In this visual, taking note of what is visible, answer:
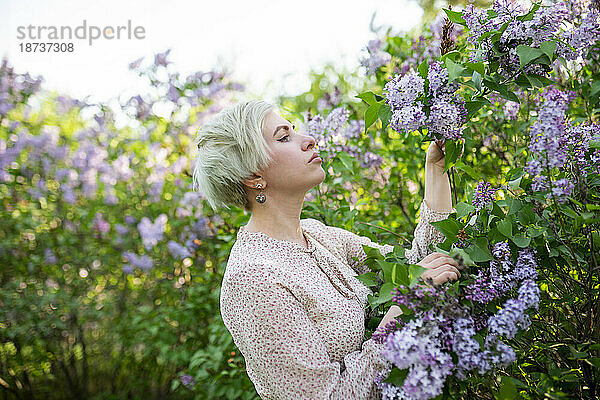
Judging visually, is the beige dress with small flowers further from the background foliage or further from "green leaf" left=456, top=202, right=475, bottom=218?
the background foliage

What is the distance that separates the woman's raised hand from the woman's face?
0.40 m

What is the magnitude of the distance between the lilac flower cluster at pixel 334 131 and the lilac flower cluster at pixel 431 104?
675mm

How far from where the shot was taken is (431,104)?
105 cm

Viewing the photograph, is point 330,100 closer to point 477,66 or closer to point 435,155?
point 435,155

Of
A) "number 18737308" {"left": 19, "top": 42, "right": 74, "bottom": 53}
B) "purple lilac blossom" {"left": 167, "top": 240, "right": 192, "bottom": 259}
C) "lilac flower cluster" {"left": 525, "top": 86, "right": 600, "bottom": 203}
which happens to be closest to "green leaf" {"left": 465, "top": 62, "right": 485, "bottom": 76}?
"lilac flower cluster" {"left": 525, "top": 86, "right": 600, "bottom": 203}

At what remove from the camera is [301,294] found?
1.27 metres

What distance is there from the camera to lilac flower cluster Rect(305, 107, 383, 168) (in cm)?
174

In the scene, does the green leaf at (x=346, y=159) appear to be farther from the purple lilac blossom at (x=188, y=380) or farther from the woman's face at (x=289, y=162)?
the purple lilac blossom at (x=188, y=380)

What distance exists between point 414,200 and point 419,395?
46.6 inches

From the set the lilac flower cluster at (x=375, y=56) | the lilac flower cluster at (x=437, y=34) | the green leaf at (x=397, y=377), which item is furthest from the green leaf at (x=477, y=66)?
the lilac flower cluster at (x=375, y=56)

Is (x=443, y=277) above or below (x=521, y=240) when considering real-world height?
below

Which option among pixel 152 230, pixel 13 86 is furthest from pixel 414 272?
pixel 13 86

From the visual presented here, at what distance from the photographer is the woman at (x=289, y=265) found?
3.93 feet

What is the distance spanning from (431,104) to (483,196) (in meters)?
0.20
